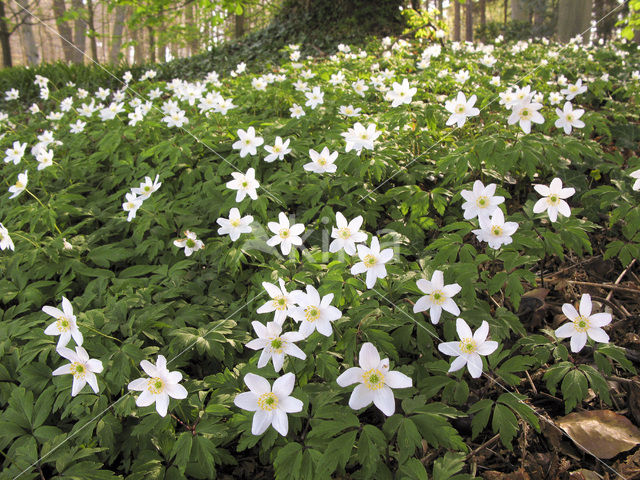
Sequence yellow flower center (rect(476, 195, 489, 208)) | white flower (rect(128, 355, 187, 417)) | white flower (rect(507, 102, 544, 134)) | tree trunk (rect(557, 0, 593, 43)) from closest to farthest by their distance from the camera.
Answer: white flower (rect(128, 355, 187, 417))
yellow flower center (rect(476, 195, 489, 208))
white flower (rect(507, 102, 544, 134))
tree trunk (rect(557, 0, 593, 43))

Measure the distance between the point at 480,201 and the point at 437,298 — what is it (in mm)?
593

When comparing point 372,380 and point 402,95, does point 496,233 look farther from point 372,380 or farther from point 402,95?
point 402,95

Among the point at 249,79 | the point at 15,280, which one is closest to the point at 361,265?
the point at 15,280

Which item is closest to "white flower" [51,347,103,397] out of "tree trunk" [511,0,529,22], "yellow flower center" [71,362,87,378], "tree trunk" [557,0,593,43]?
"yellow flower center" [71,362,87,378]

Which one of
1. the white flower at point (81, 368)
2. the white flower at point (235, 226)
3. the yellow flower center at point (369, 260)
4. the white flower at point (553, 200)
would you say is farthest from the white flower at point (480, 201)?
the white flower at point (81, 368)

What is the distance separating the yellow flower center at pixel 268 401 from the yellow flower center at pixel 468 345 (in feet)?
2.43

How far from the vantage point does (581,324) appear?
5.54ft

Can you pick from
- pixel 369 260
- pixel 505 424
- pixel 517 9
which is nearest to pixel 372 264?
pixel 369 260

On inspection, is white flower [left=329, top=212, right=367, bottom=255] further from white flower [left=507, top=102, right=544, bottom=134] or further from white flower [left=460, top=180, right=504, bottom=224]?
white flower [left=507, top=102, right=544, bottom=134]

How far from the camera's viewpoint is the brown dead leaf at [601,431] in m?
1.67

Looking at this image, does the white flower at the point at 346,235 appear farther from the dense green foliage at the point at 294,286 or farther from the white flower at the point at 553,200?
the white flower at the point at 553,200

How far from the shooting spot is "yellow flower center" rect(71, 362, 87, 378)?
1.66m

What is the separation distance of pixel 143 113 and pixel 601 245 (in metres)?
4.09

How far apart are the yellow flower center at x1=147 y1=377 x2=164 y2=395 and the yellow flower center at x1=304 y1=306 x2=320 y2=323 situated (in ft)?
1.98
